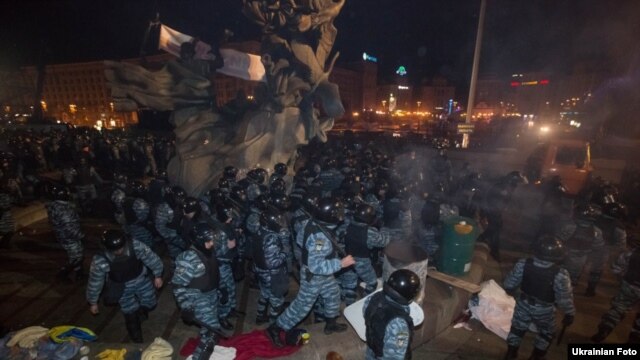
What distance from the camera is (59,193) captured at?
656cm

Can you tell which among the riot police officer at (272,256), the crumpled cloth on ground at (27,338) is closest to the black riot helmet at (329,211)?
the riot police officer at (272,256)

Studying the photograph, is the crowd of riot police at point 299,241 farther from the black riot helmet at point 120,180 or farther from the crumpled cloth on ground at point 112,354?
the crumpled cloth on ground at point 112,354

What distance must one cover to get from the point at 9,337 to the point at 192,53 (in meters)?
11.3

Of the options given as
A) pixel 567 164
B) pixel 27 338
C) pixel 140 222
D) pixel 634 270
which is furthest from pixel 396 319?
pixel 567 164

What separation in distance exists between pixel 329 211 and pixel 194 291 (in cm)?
221

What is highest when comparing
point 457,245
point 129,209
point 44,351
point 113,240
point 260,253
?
point 113,240

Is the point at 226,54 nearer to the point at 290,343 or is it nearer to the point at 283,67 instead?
the point at 283,67

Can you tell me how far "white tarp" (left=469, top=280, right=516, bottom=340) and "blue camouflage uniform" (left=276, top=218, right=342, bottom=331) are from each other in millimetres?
3123

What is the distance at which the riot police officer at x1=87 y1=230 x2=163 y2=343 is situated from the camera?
4660 millimetres

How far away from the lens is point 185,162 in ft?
36.6

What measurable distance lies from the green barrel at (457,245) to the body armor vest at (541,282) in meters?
1.27

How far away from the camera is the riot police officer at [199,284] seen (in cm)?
426

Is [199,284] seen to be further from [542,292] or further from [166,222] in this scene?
[542,292]

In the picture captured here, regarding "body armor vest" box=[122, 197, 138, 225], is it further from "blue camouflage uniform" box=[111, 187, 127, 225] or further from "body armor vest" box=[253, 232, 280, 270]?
"body armor vest" box=[253, 232, 280, 270]
